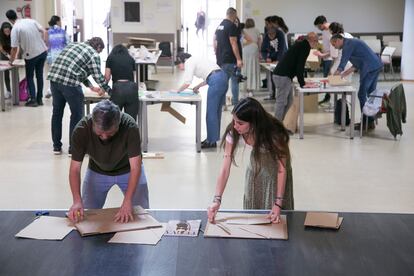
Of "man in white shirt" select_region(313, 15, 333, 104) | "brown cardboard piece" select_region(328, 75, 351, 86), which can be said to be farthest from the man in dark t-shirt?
"man in white shirt" select_region(313, 15, 333, 104)

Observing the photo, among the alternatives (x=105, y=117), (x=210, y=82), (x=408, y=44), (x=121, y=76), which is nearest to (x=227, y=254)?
(x=105, y=117)

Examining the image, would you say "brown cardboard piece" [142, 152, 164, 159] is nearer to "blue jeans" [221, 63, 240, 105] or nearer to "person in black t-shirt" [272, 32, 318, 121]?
"person in black t-shirt" [272, 32, 318, 121]

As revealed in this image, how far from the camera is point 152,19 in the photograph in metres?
17.3

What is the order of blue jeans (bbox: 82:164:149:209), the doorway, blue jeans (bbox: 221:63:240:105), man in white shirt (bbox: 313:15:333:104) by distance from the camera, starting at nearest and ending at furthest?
blue jeans (bbox: 82:164:149:209), blue jeans (bbox: 221:63:240:105), man in white shirt (bbox: 313:15:333:104), the doorway

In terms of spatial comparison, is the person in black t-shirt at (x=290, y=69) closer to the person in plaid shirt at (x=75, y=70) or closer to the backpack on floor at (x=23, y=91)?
the person in plaid shirt at (x=75, y=70)

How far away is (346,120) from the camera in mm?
9086

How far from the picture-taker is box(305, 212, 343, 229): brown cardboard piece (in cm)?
292

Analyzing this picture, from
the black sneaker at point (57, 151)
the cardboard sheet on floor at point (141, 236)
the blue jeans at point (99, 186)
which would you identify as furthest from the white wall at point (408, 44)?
the cardboard sheet on floor at point (141, 236)

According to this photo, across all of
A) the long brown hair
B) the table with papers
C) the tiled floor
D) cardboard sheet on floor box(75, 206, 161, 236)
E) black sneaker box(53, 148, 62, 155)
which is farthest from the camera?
black sneaker box(53, 148, 62, 155)

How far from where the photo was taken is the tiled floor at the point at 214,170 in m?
5.50

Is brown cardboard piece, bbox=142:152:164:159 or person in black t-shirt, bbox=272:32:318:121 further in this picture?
person in black t-shirt, bbox=272:32:318:121

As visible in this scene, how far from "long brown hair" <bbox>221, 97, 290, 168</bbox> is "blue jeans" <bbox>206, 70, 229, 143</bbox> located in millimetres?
3963

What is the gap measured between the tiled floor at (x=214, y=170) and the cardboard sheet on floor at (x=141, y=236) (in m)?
2.45

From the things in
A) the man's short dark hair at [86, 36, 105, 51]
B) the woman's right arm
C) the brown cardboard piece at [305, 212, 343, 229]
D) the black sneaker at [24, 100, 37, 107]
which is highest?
the man's short dark hair at [86, 36, 105, 51]
